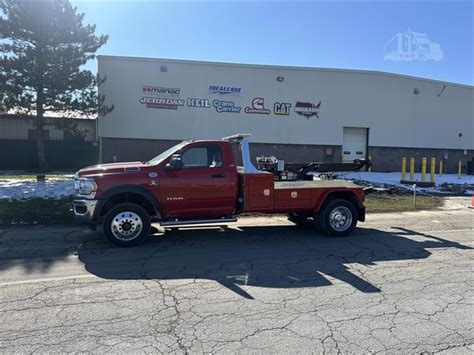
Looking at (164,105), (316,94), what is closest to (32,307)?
(164,105)

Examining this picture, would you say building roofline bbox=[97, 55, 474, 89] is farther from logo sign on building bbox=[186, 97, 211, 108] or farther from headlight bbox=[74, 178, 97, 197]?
headlight bbox=[74, 178, 97, 197]

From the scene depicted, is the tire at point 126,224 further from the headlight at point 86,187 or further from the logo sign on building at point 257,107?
the logo sign on building at point 257,107

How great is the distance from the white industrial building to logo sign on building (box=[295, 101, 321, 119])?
70mm

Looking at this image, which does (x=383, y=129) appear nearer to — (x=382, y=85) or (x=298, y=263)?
(x=382, y=85)

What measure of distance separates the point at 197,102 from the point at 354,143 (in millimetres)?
12075

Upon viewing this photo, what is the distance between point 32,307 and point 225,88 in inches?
971

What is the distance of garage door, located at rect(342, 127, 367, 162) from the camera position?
1228 inches

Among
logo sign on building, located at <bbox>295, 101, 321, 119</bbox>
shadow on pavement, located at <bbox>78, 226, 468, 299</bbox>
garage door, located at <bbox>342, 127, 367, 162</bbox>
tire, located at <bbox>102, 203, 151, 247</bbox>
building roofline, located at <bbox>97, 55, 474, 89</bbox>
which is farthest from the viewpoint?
garage door, located at <bbox>342, 127, 367, 162</bbox>

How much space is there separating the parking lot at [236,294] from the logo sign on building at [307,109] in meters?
21.8

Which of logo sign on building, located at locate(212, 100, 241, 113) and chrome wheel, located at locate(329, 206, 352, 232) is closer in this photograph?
chrome wheel, located at locate(329, 206, 352, 232)

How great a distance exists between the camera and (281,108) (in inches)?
1154

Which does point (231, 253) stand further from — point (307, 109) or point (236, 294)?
point (307, 109)

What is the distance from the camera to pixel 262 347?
3701 millimetres

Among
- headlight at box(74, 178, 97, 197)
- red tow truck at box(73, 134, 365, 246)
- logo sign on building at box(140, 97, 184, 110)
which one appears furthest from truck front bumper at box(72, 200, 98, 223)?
logo sign on building at box(140, 97, 184, 110)
